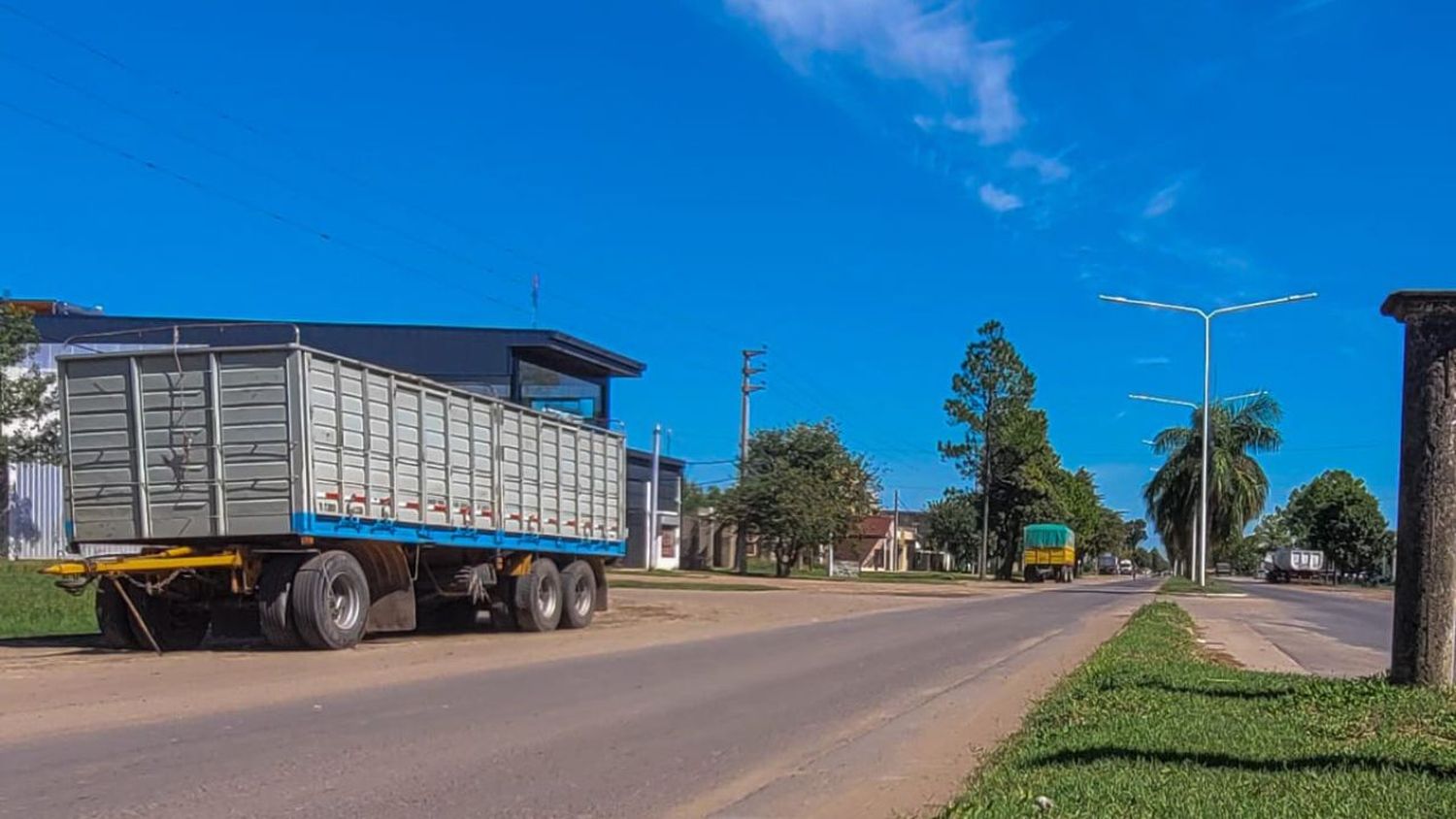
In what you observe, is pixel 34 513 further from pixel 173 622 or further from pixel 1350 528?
pixel 1350 528

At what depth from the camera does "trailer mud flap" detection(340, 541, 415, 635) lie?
52.8ft

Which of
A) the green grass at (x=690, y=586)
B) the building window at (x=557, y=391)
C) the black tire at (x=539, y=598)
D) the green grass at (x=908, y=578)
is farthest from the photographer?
the green grass at (x=908, y=578)

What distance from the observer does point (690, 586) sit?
39375mm

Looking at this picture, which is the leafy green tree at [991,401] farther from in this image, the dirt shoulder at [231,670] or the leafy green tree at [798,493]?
the dirt shoulder at [231,670]

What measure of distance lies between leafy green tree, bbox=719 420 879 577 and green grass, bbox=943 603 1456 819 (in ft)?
135

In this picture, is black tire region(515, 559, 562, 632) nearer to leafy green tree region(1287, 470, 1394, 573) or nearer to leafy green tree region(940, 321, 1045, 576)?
leafy green tree region(940, 321, 1045, 576)

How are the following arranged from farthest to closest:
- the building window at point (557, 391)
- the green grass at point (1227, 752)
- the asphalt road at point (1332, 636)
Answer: the building window at point (557, 391), the asphalt road at point (1332, 636), the green grass at point (1227, 752)

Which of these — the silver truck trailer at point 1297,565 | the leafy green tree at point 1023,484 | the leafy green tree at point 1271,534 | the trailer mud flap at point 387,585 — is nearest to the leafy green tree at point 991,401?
the leafy green tree at point 1023,484

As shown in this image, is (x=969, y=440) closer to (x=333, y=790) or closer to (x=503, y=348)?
(x=503, y=348)

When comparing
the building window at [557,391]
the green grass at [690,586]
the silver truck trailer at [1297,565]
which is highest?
the building window at [557,391]

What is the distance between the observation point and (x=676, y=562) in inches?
2511

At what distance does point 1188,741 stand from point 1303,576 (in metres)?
91.4

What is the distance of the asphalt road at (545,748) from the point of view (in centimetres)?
689

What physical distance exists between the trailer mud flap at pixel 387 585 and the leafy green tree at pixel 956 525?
6281 centimetres
